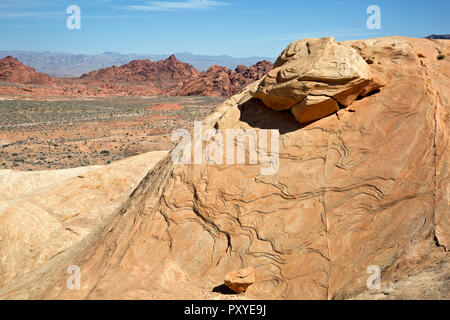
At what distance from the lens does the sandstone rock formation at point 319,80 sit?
19.1 feet

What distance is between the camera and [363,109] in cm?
621

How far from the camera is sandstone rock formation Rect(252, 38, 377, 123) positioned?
584 cm

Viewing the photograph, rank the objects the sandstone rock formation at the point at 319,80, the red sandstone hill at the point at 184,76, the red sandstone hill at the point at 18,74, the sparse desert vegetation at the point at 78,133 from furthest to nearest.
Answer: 1. the red sandstone hill at the point at 18,74
2. the red sandstone hill at the point at 184,76
3. the sparse desert vegetation at the point at 78,133
4. the sandstone rock formation at the point at 319,80

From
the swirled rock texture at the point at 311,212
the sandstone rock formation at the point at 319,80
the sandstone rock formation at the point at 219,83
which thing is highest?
the sandstone rock formation at the point at 219,83

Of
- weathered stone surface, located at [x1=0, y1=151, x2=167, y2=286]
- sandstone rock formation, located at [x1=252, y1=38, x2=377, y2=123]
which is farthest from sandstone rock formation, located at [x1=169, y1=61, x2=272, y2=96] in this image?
sandstone rock formation, located at [x1=252, y1=38, x2=377, y2=123]

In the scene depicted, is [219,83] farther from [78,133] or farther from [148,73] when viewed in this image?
[78,133]

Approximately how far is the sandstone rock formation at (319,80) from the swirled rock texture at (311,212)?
276mm

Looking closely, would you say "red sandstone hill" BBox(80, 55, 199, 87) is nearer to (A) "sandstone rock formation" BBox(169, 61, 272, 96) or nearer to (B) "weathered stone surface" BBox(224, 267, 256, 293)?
(A) "sandstone rock formation" BBox(169, 61, 272, 96)

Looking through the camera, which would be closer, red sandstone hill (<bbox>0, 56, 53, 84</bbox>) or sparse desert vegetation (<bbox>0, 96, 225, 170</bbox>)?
sparse desert vegetation (<bbox>0, 96, 225, 170</bbox>)

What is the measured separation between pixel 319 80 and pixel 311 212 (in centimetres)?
217

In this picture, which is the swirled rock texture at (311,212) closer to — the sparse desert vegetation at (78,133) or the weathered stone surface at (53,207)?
the weathered stone surface at (53,207)

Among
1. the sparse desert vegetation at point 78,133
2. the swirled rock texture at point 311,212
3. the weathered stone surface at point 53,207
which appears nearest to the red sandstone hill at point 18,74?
the sparse desert vegetation at point 78,133

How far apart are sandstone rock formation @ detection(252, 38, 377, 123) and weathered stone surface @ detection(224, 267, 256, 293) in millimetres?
2769

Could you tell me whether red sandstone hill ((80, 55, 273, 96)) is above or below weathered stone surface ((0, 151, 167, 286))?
above
